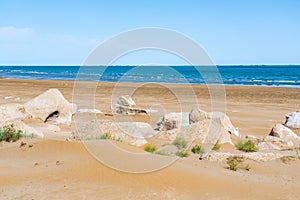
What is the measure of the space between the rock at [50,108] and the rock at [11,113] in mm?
353

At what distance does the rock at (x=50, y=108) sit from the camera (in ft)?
50.9

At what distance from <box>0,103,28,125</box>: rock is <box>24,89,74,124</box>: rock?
0.35 meters

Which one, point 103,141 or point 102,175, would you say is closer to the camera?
point 102,175

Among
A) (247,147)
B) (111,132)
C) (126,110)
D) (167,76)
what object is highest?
(167,76)

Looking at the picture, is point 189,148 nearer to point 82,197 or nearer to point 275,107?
point 82,197

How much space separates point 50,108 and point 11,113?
169 cm

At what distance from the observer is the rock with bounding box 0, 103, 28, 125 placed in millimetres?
14078

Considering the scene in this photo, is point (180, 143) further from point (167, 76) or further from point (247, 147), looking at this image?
point (167, 76)

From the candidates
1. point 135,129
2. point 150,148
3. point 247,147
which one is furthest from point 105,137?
point 247,147

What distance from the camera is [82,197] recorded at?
6.41 meters

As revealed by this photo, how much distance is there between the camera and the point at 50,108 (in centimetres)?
1572

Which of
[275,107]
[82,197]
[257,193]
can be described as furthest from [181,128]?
[275,107]

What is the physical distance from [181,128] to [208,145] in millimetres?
1378

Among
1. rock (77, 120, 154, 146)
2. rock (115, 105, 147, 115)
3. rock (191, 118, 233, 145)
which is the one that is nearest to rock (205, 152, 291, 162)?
rock (191, 118, 233, 145)
